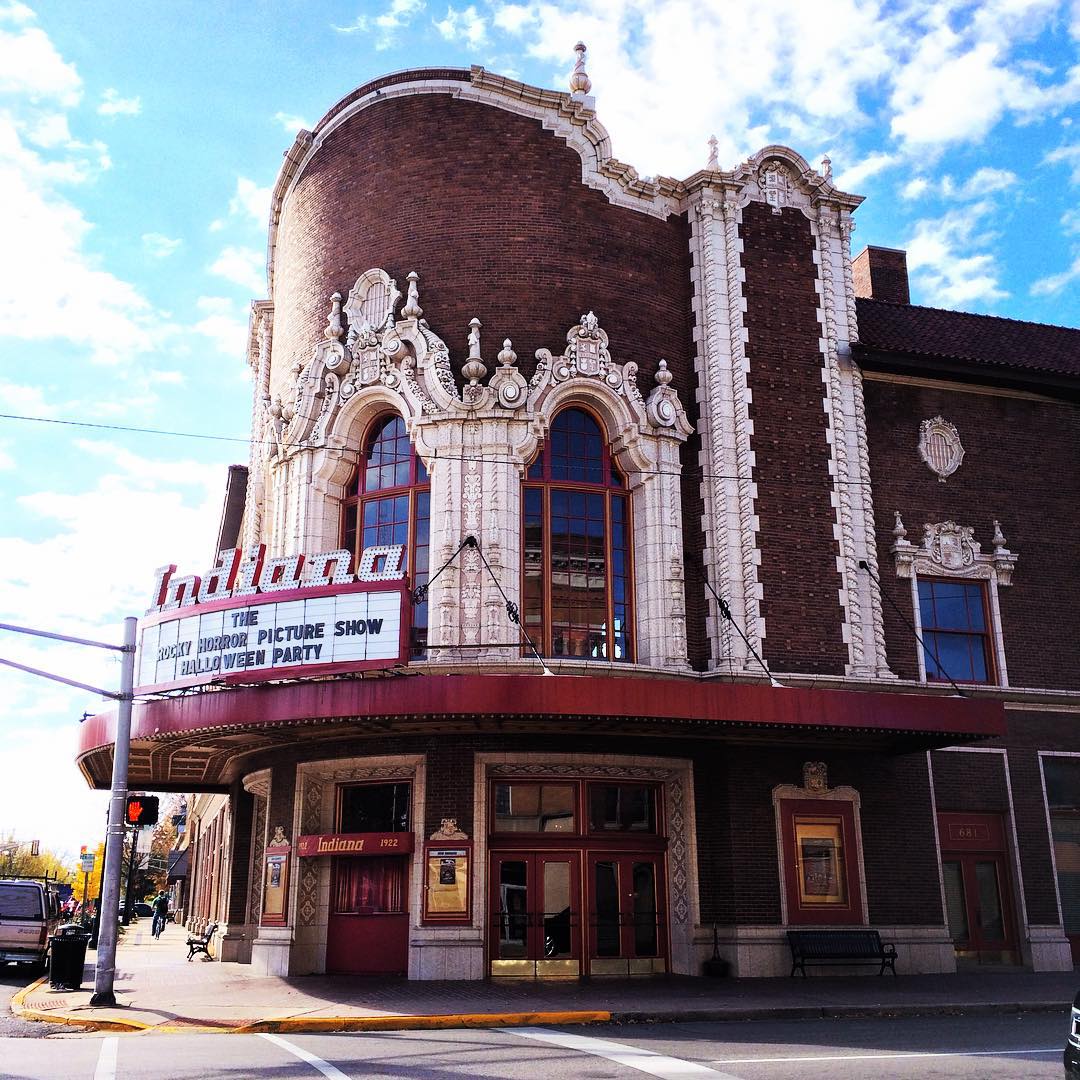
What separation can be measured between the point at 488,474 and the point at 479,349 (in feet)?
8.35

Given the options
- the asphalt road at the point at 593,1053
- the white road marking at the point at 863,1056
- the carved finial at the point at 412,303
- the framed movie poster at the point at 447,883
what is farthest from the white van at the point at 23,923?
the white road marking at the point at 863,1056

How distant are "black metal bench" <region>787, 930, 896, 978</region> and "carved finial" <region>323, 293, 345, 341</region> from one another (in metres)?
14.1

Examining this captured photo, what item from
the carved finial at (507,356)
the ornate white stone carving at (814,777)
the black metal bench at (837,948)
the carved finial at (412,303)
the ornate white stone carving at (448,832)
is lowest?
the black metal bench at (837,948)

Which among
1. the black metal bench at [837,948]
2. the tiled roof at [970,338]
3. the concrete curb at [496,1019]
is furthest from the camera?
the tiled roof at [970,338]

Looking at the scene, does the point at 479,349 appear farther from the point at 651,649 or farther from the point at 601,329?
the point at 651,649

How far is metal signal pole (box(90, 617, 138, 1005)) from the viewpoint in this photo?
1734 cm

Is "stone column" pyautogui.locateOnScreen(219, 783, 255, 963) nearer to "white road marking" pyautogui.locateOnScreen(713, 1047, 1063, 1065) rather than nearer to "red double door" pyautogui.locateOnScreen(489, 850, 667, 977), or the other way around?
"red double door" pyautogui.locateOnScreen(489, 850, 667, 977)

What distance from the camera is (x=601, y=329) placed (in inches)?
922

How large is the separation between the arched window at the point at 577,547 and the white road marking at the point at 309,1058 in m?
9.33

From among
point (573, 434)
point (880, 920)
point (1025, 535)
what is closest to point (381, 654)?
point (573, 434)

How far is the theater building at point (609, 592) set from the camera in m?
20.5

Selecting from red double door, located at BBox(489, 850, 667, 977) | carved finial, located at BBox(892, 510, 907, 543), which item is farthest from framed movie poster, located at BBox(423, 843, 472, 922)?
carved finial, located at BBox(892, 510, 907, 543)

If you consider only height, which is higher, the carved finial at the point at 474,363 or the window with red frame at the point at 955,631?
the carved finial at the point at 474,363

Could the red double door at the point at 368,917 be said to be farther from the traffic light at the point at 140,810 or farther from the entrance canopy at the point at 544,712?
the traffic light at the point at 140,810
